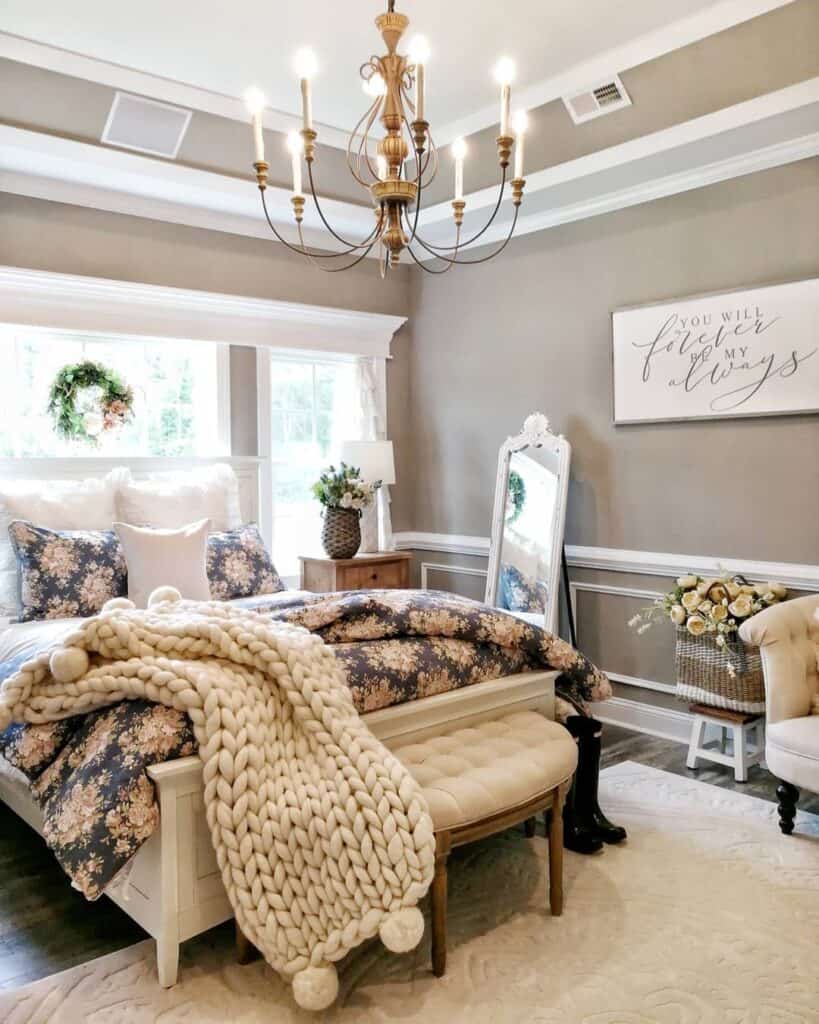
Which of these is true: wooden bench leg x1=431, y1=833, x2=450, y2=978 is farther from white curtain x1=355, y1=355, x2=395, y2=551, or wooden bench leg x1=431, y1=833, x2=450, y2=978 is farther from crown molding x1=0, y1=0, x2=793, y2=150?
white curtain x1=355, y1=355, x2=395, y2=551

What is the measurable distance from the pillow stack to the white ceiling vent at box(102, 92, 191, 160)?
57.4 inches

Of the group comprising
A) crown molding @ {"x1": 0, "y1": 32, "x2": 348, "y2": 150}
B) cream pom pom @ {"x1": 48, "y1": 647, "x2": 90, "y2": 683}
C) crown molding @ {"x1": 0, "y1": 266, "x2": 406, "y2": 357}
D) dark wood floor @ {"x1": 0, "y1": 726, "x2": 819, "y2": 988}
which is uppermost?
crown molding @ {"x1": 0, "y1": 32, "x2": 348, "y2": 150}

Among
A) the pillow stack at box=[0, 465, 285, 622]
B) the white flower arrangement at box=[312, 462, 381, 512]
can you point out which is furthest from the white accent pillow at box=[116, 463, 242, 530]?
the white flower arrangement at box=[312, 462, 381, 512]

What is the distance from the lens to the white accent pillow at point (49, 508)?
3.41m

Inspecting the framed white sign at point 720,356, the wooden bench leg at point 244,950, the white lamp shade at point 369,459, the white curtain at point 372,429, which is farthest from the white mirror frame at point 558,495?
the wooden bench leg at point 244,950

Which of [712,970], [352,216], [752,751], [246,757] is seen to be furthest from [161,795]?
[352,216]

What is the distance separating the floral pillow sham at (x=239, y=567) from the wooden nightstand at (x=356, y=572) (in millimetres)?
619

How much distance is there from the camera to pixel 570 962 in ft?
7.24

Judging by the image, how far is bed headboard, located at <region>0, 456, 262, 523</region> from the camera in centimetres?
392

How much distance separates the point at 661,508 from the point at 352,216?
2271 millimetres

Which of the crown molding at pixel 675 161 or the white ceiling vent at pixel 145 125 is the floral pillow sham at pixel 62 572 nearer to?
the white ceiling vent at pixel 145 125

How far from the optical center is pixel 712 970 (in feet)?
7.12

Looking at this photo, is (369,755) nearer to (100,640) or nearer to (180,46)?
(100,640)

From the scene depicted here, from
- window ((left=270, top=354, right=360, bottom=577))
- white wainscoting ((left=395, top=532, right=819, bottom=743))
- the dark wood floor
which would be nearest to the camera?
the dark wood floor
